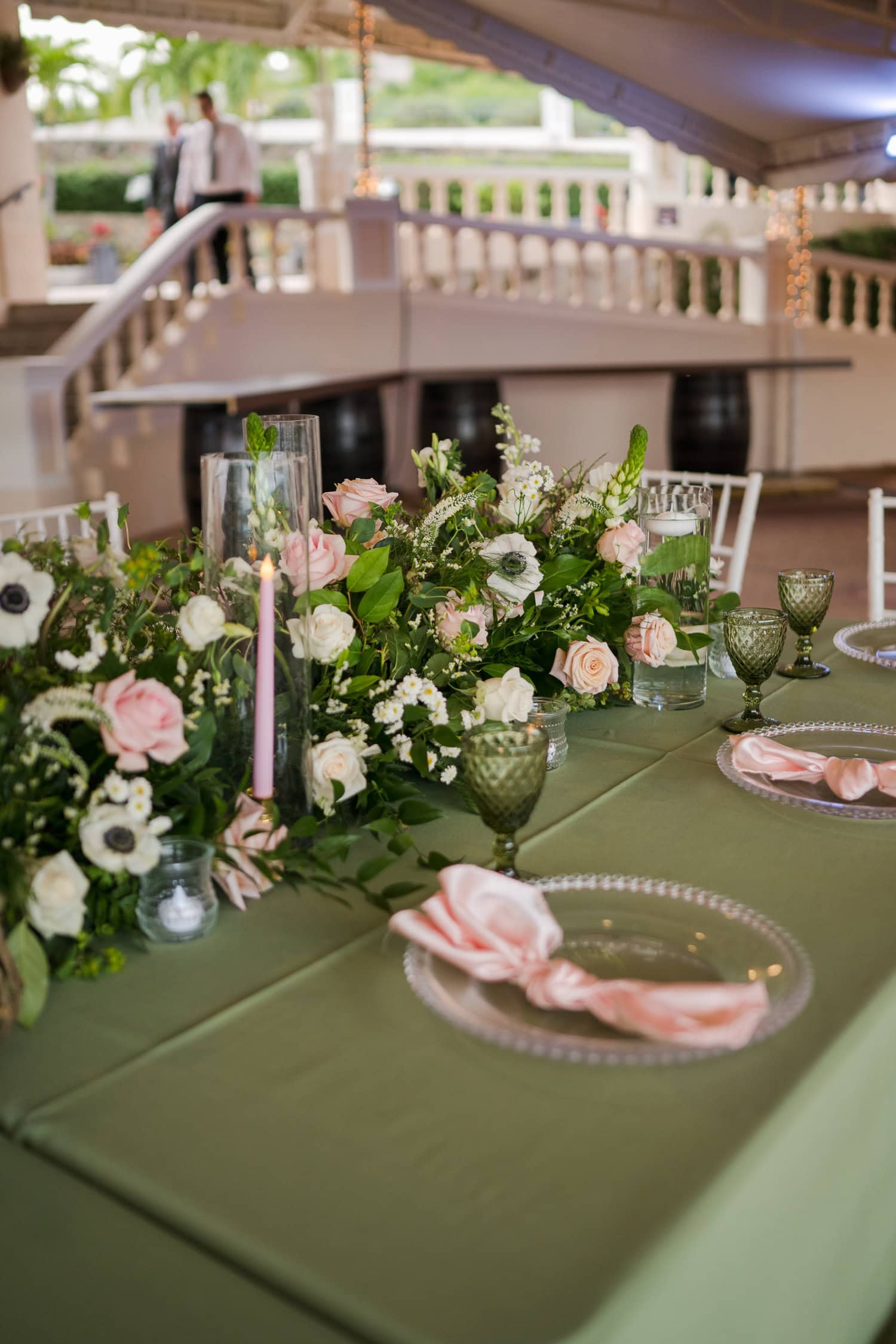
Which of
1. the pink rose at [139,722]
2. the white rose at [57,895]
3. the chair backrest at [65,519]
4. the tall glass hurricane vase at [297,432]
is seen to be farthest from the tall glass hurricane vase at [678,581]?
the white rose at [57,895]

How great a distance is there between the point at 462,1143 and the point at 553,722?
731 mm

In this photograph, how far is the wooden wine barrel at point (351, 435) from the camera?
6012 mm

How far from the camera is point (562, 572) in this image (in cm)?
151

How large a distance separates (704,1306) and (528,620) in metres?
0.91

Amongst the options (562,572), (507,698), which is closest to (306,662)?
(507,698)

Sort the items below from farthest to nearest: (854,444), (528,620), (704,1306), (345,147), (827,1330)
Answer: (345,147) < (854,444) < (528,620) < (827,1330) < (704,1306)

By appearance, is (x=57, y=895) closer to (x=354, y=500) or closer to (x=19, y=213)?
(x=354, y=500)

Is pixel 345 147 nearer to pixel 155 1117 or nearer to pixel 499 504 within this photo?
pixel 499 504

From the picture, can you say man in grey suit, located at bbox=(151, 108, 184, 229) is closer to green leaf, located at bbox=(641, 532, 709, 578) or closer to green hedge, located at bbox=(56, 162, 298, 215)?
green leaf, located at bbox=(641, 532, 709, 578)

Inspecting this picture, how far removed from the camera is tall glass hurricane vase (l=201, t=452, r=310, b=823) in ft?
3.48

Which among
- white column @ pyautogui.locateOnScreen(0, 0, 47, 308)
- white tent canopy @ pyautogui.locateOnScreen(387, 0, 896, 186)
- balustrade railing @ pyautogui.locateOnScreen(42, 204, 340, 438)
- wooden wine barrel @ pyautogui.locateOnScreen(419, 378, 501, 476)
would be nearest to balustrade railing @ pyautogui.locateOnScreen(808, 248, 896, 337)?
white tent canopy @ pyautogui.locateOnScreen(387, 0, 896, 186)

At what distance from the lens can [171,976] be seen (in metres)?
0.96

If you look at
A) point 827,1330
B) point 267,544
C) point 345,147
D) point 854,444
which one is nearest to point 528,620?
point 267,544

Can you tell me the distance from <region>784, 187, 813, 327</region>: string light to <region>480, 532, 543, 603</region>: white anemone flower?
24.9 ft
